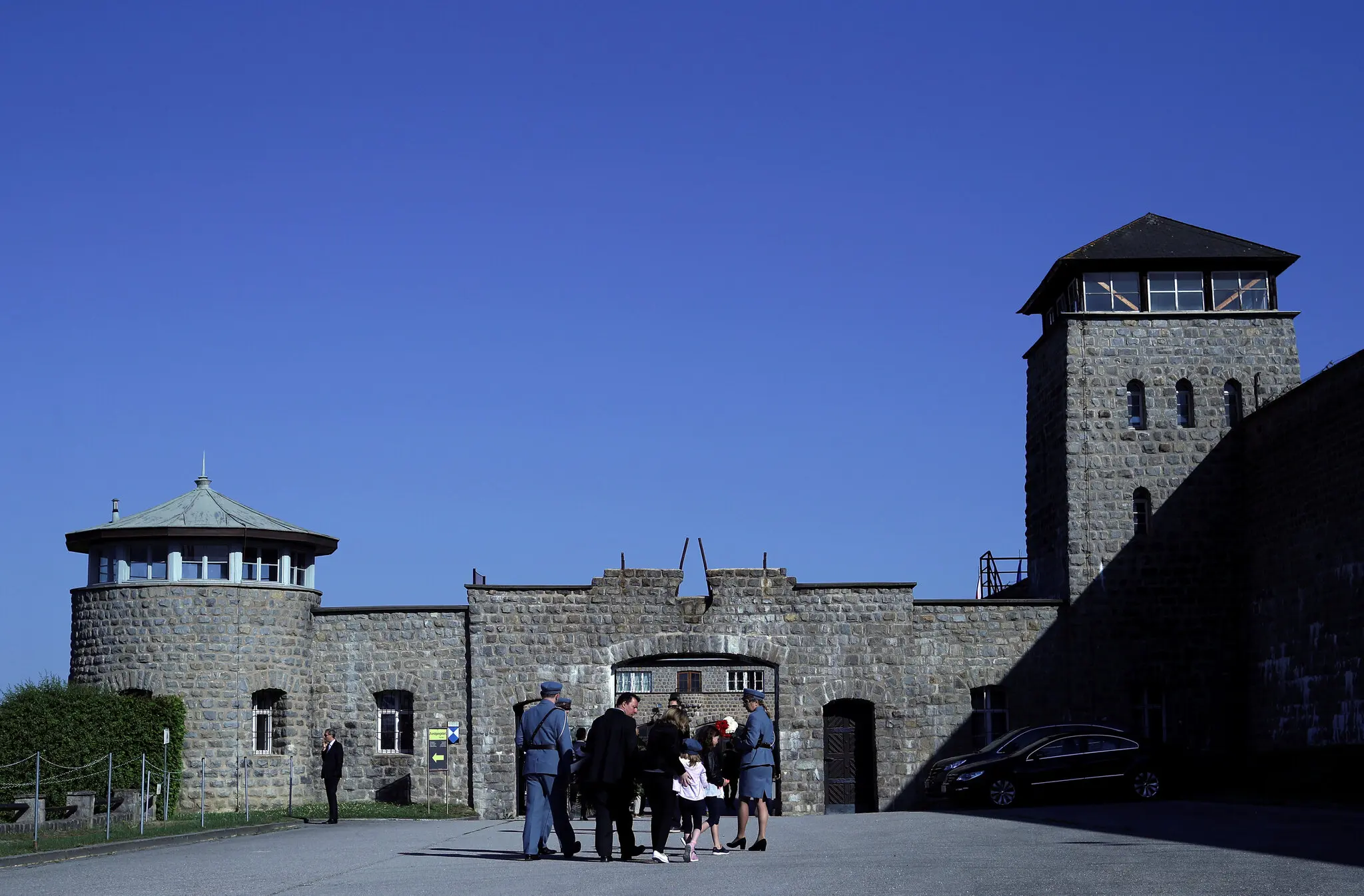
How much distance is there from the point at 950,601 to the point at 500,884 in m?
20.3

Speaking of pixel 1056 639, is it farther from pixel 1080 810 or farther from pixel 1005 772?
pixel 1080 810

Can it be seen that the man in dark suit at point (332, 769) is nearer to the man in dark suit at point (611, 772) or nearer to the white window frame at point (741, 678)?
the man in dark suit at point (611, 772)

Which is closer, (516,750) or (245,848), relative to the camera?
(245,848)

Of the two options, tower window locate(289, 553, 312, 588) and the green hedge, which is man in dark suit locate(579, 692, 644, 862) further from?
tower window locate(289, 553, 312, 588)

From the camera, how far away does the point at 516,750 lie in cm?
3148

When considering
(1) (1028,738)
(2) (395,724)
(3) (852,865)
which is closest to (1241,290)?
(1) (1028,738)

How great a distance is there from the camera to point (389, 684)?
31.9 meters

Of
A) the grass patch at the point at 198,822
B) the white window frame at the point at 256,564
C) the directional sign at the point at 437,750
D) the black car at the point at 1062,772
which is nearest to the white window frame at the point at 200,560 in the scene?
the white window frame at the point at 256,564

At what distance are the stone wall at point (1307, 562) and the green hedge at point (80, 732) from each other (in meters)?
20.3

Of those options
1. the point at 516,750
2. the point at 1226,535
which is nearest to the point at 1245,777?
the point at 1226,535

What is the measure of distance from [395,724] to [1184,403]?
55.6 feet

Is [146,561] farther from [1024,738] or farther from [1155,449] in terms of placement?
[1155,449]

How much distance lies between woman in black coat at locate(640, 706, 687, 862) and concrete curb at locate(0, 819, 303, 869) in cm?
600

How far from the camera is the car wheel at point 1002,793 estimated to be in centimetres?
2620
